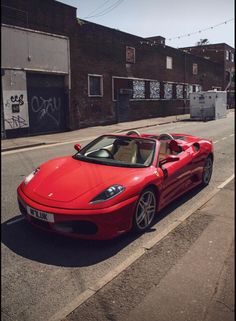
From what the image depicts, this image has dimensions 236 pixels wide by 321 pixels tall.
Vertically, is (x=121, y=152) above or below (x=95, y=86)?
below

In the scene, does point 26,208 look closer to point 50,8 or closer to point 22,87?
point 22,87

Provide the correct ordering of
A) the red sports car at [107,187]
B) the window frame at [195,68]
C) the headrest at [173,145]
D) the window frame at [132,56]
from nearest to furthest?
1. the red sports car at [107,187]
2. the headrest at [173,145]
3. the window frame at [132,56]
4. the window frame at [195,68]

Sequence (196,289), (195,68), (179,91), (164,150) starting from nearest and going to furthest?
(196,289) → (164,150) → (179,91) → (195,68)

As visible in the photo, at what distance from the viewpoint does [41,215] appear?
4.18 metres

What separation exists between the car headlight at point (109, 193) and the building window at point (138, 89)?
25845 mm

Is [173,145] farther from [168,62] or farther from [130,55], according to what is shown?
[168,62]

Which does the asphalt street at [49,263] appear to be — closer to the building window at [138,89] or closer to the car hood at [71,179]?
the car hood at [71,179]

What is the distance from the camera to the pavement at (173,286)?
2.63 metres

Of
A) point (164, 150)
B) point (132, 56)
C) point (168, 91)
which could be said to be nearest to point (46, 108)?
point (132, 56)

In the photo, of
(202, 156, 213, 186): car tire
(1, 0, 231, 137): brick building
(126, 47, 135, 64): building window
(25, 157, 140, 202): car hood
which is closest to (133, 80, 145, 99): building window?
(1, 0, 231, 137): brick building

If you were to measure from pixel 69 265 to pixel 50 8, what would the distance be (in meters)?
17.9

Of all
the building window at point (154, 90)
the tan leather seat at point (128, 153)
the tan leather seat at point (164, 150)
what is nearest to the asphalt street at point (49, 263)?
the tan leather seat at point (164, 150)

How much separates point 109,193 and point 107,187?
0.36ft

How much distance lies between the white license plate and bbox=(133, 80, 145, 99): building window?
85.6 ft
